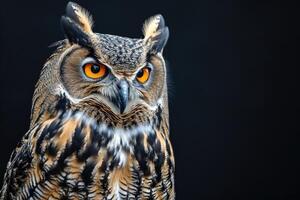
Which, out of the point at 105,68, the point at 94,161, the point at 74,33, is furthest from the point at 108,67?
the point at 94,161

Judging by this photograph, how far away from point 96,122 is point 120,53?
0.24 metres

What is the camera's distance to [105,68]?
1368 mm

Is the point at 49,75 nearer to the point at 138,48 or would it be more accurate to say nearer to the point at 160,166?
the point at 138,48

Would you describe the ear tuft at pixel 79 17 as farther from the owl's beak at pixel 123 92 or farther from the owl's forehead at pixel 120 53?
the owl's beak at pixel 123 92

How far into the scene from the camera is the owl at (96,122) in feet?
4.53

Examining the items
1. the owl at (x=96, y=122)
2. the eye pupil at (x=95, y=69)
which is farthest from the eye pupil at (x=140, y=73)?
the eye pupil at (x=95, y=69)

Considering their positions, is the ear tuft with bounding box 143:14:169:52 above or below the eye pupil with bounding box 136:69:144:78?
above

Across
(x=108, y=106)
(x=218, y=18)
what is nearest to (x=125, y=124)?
(x=108, y=106)

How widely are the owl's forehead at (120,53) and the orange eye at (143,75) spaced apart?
4cm

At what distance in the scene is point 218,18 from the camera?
2.17 metres

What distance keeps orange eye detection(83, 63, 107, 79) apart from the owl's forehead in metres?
0.03

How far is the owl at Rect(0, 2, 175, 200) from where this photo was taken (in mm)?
1380

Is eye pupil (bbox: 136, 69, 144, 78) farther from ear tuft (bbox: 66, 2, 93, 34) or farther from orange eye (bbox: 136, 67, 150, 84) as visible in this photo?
ear tuft (bbox: 66, 2, 93, 34)

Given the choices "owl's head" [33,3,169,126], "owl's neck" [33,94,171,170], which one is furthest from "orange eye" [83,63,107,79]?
"owl's neck" [33,94,171,170]
